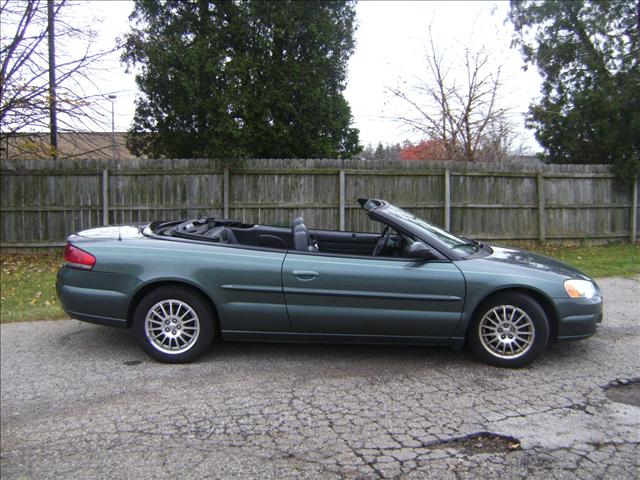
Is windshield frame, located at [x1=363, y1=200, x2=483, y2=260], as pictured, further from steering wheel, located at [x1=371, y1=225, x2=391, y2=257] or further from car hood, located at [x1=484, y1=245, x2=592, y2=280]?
steering wheel, located at [x1=371, y1=225, x2=391, y2=257]

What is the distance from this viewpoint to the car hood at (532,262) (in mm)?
4301

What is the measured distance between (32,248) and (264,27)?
22.9 feet

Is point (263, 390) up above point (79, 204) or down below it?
below

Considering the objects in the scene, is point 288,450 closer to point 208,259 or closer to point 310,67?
point 208,259

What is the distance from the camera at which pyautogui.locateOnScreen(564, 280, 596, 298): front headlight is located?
4.12m

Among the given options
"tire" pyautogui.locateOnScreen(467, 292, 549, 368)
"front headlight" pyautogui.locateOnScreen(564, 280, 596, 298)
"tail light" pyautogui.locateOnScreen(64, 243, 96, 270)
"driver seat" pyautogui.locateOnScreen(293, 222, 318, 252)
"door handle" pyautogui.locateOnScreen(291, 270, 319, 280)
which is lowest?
"tire" pyautogui.locateOnScreen(467, 292, 549, 368)

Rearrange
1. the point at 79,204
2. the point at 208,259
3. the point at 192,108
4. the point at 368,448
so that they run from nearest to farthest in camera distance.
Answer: the point at 368,448 < the point at 208,259 < the point at 79,204 < the point at 192,108

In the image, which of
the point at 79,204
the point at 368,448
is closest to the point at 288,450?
the point at 368,448

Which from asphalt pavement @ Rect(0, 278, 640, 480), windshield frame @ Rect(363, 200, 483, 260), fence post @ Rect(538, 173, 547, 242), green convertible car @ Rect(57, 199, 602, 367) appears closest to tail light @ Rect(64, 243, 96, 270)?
green convertible car @ Rect(57, 199, 602, 367)

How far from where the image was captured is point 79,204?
32.6 ft

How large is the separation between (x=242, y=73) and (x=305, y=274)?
25.3 feet

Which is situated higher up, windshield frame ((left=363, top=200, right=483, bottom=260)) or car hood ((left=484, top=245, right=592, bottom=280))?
windshield frame ((left=363, top=200, right=483, bottom=260))

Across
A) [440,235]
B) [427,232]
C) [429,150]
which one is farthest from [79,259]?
[429,150]

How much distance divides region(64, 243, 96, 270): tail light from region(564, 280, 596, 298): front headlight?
409 cm
